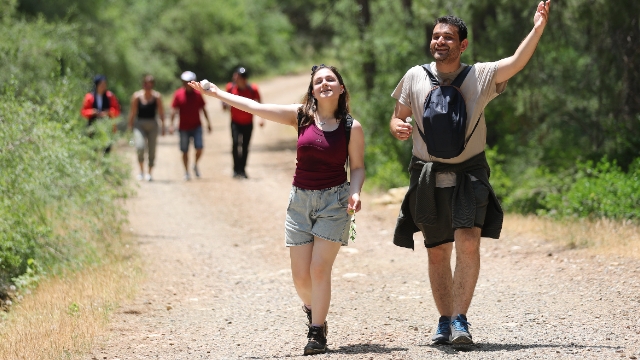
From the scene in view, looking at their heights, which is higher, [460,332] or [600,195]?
[600,195]

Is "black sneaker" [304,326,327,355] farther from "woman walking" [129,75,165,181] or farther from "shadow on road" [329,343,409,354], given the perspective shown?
"woman walking" [129,75,165,181]

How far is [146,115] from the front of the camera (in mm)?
16094

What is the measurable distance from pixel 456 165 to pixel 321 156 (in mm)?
853

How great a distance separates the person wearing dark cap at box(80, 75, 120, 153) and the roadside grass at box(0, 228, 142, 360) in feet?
15.0

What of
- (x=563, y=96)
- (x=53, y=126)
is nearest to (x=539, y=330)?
(x=53, y=126)

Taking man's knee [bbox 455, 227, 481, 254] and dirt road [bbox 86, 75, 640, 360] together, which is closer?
man's knee [bbox 455, 227, 481, 254]

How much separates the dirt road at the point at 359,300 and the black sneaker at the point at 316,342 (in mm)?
100

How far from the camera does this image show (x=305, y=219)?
19.7 ft

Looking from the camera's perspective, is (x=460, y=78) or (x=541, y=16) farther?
(x=460, y=78)

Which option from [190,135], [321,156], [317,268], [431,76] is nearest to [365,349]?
[317,268]

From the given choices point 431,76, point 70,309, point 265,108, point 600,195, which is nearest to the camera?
point 431,76

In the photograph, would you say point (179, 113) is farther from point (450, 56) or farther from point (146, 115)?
point (450, 56)

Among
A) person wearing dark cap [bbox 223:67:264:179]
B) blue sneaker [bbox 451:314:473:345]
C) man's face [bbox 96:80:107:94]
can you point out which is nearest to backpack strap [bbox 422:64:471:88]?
blue sneaker [bbox 451:314:473:345]

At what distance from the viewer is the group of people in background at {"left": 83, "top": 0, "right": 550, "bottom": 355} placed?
226 inches
